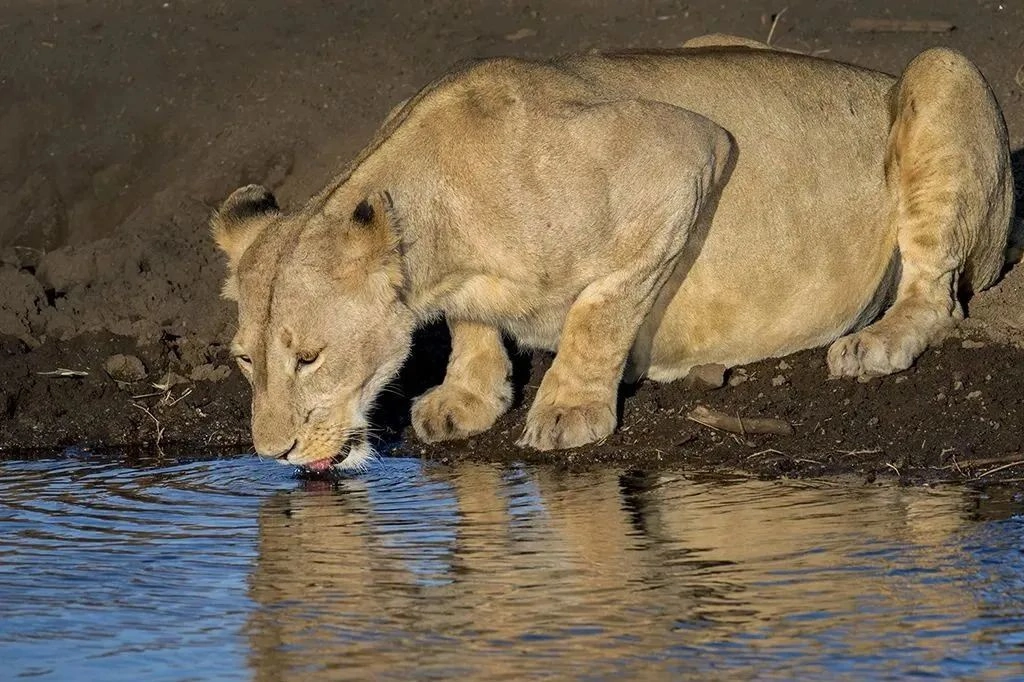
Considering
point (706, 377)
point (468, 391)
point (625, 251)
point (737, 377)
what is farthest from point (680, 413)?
point (468, 391)

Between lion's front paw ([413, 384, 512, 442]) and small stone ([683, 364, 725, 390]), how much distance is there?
768 mm

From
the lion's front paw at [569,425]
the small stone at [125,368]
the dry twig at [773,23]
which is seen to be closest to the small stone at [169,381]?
the small stone at [125,368]

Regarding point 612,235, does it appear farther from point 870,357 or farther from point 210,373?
point 210,373

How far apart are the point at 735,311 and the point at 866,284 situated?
676 mm

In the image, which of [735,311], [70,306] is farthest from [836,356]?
[70,306]

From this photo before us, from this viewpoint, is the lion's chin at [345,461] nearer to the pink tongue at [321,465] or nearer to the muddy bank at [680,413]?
the pink tongue at [321,465]

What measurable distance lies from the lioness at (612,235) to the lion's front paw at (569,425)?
11mm

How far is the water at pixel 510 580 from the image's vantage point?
211 inches

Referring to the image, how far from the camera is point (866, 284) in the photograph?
8.77m

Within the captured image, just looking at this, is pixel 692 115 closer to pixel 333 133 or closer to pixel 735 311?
pixel 735 311

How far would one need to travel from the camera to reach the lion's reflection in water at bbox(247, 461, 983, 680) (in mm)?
5363

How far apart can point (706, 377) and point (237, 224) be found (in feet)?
6.90

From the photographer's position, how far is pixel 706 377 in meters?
8.51

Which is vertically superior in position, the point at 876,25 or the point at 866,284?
the point at 876,25
